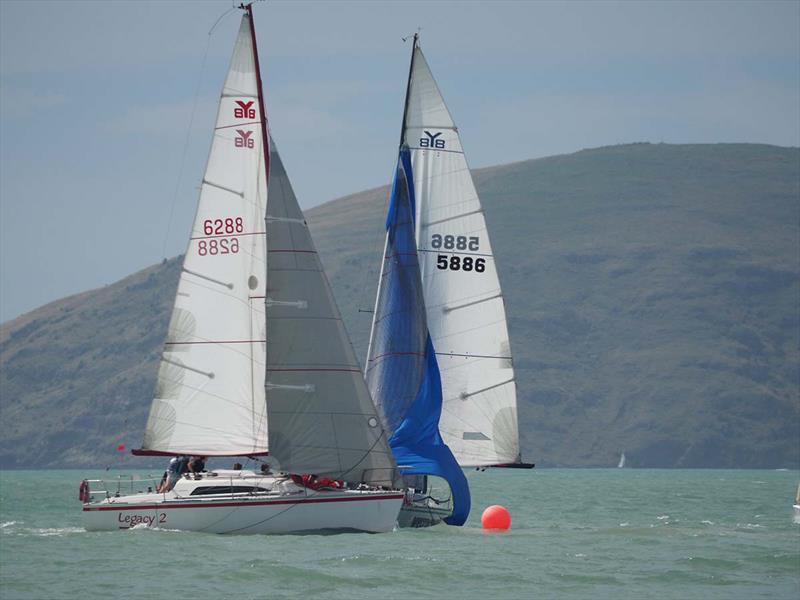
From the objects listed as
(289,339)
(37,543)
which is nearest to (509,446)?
(289,339)

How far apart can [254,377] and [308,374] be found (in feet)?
6.16

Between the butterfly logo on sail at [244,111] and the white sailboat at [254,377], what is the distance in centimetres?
3

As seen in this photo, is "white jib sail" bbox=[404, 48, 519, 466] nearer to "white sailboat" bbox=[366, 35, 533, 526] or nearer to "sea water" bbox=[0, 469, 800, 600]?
"white sailboat" bbox=[366, 35, 533, 526]

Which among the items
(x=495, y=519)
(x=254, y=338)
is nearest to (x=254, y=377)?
(x=254, y=338)

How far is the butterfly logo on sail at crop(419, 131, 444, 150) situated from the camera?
4584 cm

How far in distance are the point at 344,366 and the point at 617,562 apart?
331 inches

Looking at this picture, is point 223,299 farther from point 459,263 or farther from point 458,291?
point 459,263

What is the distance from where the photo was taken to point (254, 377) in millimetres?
40562

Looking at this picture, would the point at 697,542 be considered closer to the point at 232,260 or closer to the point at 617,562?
the point at 617,562

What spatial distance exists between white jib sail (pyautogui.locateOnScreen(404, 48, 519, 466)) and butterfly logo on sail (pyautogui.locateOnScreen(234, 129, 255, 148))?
6.56 m

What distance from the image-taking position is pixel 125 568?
3350 cm

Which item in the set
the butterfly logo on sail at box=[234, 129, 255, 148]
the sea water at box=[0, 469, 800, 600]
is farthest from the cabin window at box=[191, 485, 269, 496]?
the butterfly logo on sail at box=[234, 129, 255, 148]

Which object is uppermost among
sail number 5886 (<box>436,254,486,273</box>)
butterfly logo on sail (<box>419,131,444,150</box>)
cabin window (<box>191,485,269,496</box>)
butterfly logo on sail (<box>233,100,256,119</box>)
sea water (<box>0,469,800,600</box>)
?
butterfly logo on sail (<box>419,131,444,150</box>)

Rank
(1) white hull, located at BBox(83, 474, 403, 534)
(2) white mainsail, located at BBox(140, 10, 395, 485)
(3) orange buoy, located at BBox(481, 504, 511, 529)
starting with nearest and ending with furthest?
1. (1) white hull, located at BBox(83, 474, 403, 534)
2. (2) white mainsail, located at BBox(140, 10, 395, 485)
3. (3) orange buoy, located at BBox(481, 504, 511, 529)
